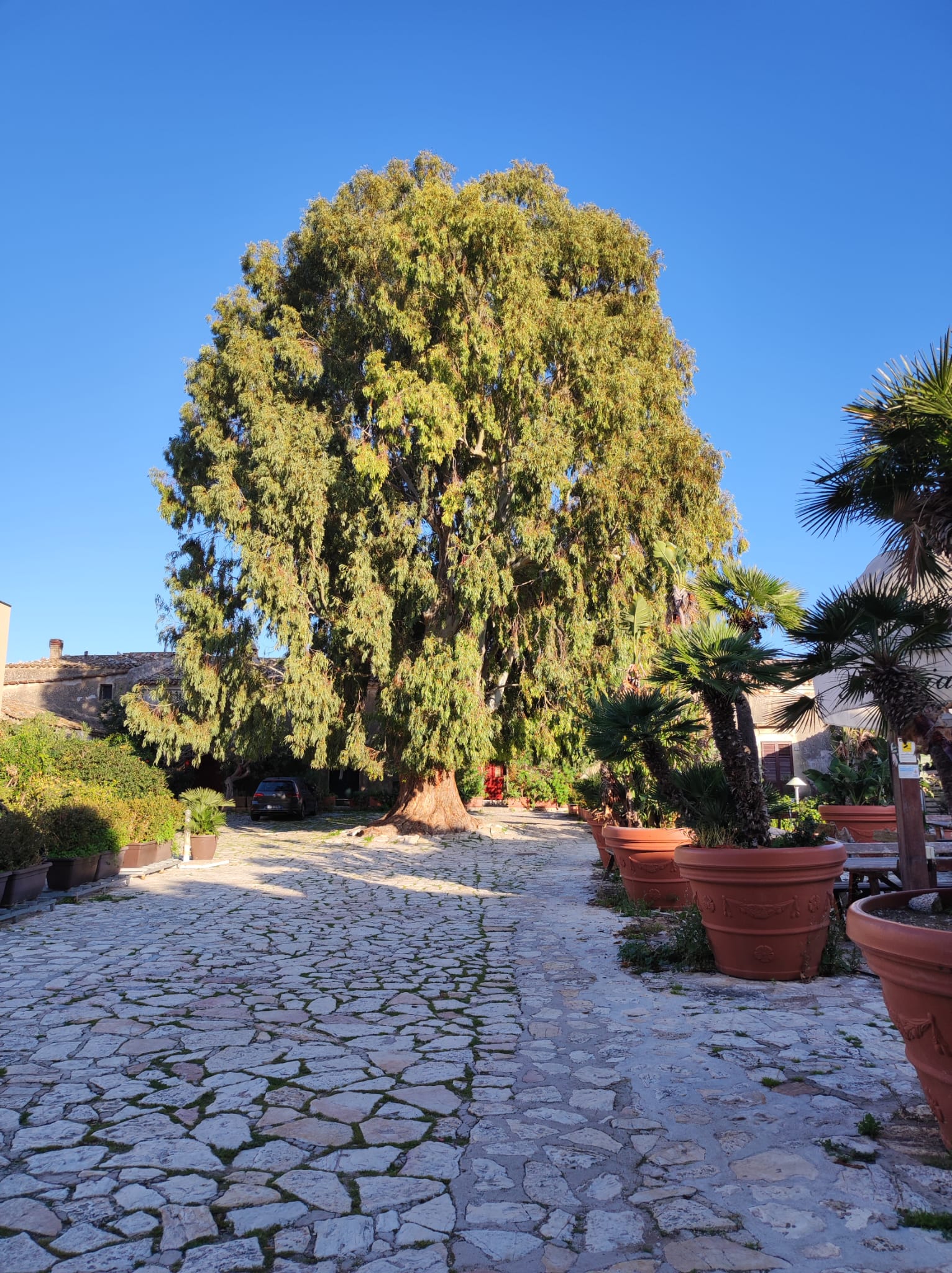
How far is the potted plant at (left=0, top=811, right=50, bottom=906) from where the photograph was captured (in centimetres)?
856

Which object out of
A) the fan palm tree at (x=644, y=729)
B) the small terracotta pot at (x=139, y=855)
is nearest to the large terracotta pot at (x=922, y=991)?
the fan palm tree at (x=644, y=729)

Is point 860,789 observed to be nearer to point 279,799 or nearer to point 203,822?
point 203,822

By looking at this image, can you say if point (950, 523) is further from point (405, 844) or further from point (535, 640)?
point (405, 844)

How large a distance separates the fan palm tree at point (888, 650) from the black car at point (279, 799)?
23.2 meters

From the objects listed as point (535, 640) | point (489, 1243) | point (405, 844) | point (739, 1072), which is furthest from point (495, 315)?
point (489, 1243)

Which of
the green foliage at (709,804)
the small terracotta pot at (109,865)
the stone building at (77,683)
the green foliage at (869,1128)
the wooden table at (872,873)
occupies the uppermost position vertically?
the stone building at (77,683)

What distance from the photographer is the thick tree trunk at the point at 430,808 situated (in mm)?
18609

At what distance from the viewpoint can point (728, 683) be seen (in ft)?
17.1

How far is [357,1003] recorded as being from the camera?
5.25m

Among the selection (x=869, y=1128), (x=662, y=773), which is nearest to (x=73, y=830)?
(x=662, y=773)

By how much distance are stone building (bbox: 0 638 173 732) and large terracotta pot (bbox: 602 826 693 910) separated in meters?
25.3

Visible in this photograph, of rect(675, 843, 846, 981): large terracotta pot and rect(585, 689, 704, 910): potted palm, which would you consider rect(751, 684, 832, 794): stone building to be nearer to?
rect(585, 689, 704, 910): potted palm

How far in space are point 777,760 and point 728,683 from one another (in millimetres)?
19797

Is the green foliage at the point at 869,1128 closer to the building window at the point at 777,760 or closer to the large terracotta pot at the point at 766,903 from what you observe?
the large terracotta pot at the point at 766,903
